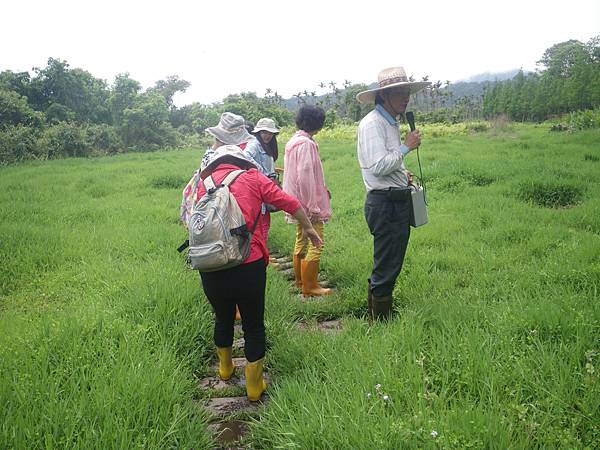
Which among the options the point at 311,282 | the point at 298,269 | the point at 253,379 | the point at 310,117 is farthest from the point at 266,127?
the point at 253,379

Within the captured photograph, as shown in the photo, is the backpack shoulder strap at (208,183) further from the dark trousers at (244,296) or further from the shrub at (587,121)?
the shrub at (587,121)

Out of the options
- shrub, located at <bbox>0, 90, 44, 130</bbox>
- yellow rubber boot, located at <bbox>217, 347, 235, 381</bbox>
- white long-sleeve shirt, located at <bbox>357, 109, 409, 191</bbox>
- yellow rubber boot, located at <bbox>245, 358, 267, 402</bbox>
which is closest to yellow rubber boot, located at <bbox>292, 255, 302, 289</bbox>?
white long-sleeve shirt, located at <bbox>357, 109, 409, 191</bbox>

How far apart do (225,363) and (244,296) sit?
2.11 ft

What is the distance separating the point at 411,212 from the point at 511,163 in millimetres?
7663

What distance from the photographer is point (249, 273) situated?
2.60 metres

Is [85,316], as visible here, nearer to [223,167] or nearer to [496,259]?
[223,167]

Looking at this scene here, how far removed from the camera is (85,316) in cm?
313

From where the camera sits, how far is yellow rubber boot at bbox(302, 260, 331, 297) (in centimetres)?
428

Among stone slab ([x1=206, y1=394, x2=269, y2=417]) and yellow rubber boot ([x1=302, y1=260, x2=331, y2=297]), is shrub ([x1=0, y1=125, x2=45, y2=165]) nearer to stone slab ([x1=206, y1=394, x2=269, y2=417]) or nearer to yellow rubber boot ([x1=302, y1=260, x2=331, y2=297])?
yellow rubber boot ([x1=302, y1=260, x2=331, y2=297])

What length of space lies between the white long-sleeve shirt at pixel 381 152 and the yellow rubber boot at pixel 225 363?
5.11ft

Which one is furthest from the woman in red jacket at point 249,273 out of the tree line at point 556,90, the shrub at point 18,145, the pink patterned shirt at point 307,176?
the tree line at point 556,90

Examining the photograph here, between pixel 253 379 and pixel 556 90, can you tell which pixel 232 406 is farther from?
pixel 556 90

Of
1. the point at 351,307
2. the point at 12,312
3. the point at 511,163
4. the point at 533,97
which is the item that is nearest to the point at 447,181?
the point at 511,163

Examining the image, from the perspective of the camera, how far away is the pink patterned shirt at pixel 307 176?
4129 mm
